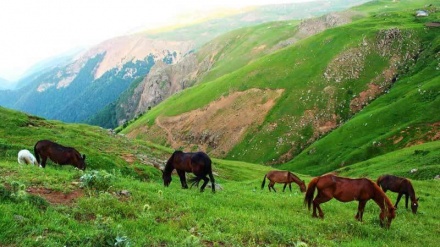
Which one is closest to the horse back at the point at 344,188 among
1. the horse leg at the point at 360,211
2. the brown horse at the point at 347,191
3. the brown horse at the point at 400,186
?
the brown horse at the point at 347,191

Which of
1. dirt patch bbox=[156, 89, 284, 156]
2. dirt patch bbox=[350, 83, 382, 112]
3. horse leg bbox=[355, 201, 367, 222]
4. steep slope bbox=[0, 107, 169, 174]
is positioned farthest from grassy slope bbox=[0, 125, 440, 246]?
dirt patch bbox=[156, 89, 284, 156]

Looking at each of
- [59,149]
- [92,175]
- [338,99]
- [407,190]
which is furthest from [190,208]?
[338,99]

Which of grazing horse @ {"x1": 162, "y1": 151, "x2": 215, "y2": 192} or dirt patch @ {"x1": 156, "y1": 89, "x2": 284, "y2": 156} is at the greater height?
grazing horse @ {"x1": 162, "y1": 151, "x2": 215, "y2": 192}

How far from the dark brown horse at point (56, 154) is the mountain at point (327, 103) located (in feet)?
177

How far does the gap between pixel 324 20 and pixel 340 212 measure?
17073 cm

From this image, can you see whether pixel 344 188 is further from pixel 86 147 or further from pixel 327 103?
pixel 327 103

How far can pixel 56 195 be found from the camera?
1348 centimetres

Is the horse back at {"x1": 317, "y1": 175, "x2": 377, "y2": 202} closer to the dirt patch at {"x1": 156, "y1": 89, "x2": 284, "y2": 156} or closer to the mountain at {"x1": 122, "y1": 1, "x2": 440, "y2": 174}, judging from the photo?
the mountain at {"x1": 122, "y1": 1, "x2": 440, "y2": 174}

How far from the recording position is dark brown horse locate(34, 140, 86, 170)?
76.8ft

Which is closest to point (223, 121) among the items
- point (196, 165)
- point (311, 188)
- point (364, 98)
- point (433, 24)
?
point (364, 98)

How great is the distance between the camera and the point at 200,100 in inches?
4948

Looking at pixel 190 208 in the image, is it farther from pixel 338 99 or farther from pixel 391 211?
pixel 338 99

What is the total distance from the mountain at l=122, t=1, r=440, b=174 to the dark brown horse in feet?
177

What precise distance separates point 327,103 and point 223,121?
98.4ft
